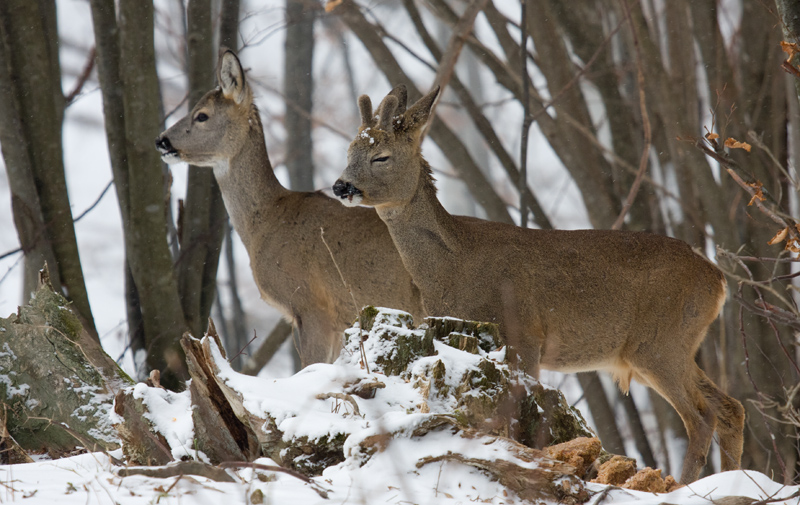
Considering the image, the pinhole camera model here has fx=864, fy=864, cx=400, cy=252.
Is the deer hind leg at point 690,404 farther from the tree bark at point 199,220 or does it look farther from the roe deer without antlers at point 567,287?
the tree bark at point 199,220

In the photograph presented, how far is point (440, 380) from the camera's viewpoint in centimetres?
448

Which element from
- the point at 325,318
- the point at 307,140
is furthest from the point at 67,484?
the point at 307,140

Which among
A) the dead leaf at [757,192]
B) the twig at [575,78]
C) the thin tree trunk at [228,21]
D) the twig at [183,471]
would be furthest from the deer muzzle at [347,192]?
the thin tree trunk at [228,21]

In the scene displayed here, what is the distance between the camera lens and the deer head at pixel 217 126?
26.8 ft

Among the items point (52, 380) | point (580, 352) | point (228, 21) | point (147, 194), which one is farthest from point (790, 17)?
point (228, 21)

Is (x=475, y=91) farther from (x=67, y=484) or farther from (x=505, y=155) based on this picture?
(x=67, y=484)

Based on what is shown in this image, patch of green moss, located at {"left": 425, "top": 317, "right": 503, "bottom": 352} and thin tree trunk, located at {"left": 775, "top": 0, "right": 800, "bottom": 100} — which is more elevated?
thin tree trunk, located at {"left": 775, "top": 0, "right": 800, "bottom": 100}

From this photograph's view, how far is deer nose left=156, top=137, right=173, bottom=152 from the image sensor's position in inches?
318

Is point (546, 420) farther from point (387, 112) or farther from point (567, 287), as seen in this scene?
point (387, 112)

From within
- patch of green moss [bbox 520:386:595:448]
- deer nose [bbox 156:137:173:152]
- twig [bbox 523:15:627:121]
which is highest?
twig [bbox 523:15:627:121]

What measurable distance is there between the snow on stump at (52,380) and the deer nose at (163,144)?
2471 millimetres

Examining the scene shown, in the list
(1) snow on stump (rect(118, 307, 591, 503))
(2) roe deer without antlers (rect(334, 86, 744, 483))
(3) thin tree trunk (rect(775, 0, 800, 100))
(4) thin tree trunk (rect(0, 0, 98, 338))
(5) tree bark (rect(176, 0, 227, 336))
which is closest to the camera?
(1) snow on stump (rect(118, 307, 591, 503))

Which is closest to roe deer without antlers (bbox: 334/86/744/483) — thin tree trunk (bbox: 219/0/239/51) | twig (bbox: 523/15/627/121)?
twig (bbox: 523/15/627/121)

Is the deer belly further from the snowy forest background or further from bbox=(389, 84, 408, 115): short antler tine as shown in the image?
bbox=(389, 84, 408, 115): short antler tine
